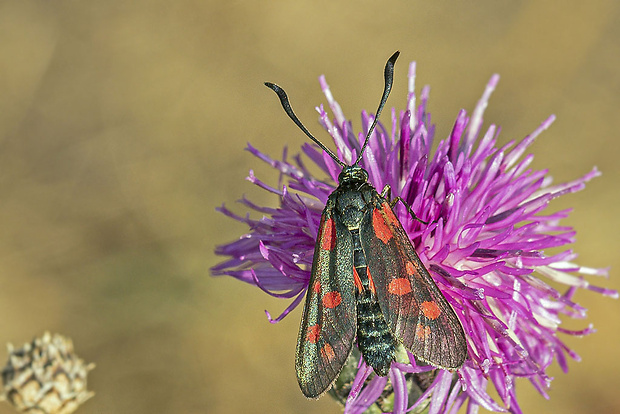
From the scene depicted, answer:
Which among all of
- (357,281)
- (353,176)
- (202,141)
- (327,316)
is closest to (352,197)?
(353,176)

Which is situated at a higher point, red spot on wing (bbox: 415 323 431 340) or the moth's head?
the moth's head

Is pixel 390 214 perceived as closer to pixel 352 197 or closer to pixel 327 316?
pixel 352 197

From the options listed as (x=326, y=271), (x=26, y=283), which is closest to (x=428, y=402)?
(x=326, y=271)

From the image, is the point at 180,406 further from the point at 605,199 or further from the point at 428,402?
the point at 605,199

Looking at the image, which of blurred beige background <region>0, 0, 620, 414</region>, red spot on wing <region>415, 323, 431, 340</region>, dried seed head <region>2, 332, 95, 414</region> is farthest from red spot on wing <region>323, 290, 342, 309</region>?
blurred beige background <region>0, 0, 620, 414</region>

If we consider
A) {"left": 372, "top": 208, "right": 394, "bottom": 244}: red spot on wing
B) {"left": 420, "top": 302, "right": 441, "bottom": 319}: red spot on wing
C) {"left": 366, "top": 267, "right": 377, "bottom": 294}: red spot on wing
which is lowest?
{"left": 420, "top": 302, "right": 441, "bottom": 319}: red spot on wing

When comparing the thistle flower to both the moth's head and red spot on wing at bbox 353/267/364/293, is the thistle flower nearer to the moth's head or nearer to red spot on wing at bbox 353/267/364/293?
the moth's head
